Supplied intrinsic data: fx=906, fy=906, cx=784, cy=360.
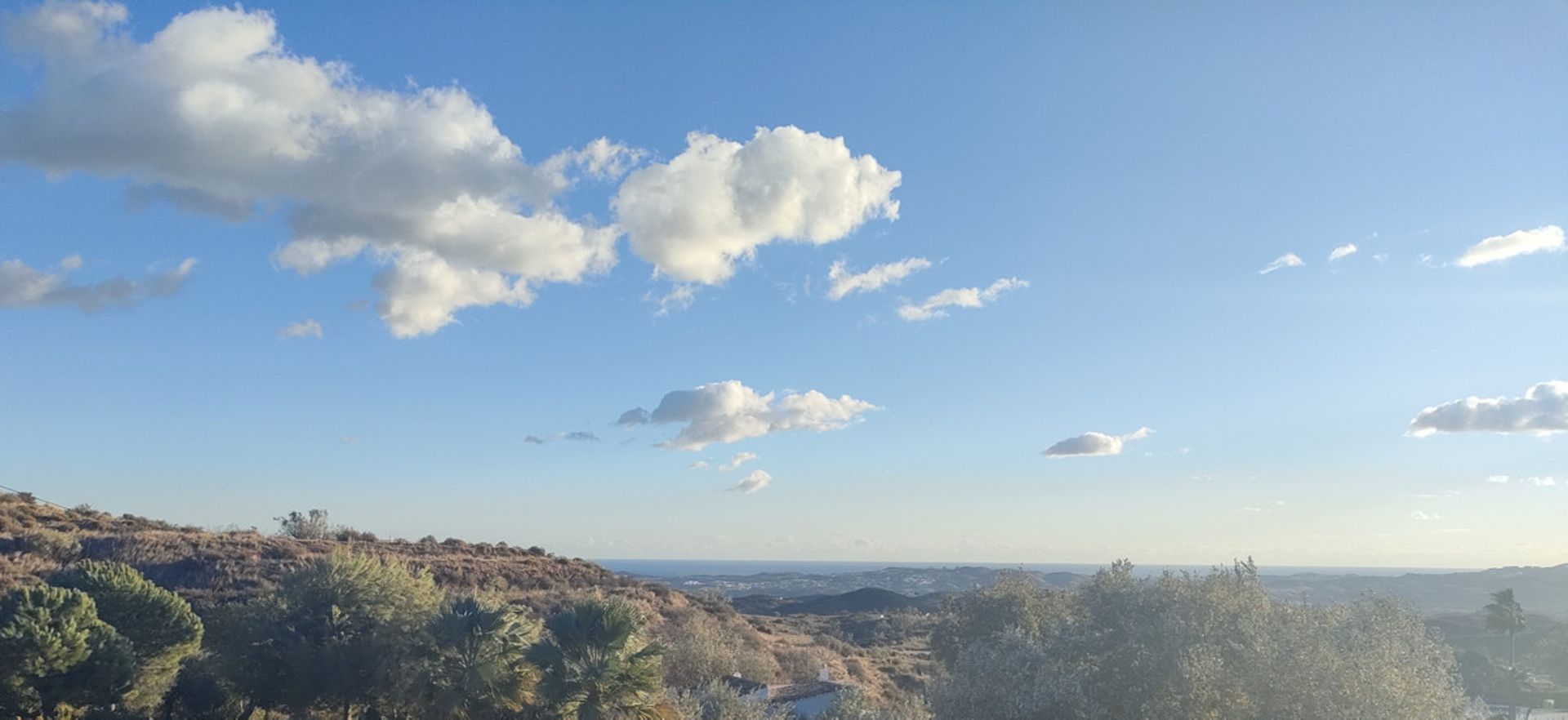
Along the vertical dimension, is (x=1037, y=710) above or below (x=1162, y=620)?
below

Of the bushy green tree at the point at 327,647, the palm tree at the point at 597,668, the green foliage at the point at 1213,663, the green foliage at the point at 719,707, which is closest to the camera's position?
the green foliage at the point at 1213,663

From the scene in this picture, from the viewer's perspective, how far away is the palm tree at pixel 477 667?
65.0 ft

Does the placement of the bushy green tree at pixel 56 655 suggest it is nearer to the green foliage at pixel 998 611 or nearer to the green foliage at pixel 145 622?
the green foliage at pixel 145 622

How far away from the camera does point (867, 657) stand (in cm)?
5097

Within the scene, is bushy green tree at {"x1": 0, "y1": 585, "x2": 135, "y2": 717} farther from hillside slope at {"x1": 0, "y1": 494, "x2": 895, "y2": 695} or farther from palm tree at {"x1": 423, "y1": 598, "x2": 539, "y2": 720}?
hillside slope at {"x1": 0, "y1": 494, "x2": 895, "y2": 695}

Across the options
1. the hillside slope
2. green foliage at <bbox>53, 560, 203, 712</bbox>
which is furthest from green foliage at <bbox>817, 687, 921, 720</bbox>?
green foliage at <bbox>53, 560, 203, 712</bbox>

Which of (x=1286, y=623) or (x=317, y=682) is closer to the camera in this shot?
(x=1286, y=623)

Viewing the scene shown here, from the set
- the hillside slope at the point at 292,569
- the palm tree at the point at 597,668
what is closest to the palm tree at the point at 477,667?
the palm tree at the point at 597,668

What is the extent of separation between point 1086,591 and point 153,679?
78.0ft

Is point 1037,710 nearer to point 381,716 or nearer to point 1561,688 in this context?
point 381,716

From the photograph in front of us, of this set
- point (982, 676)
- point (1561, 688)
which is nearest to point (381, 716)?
point (982, 676)

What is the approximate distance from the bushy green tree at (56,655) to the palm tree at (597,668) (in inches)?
411

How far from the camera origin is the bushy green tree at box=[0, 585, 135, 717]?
19.8m

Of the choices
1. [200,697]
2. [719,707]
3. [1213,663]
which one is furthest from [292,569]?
[1213,663]
